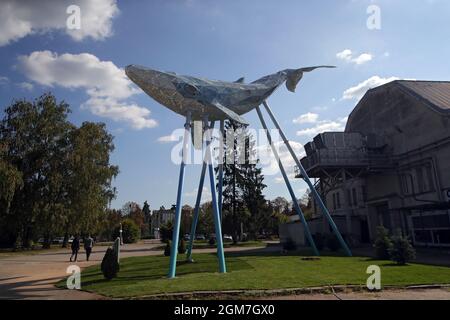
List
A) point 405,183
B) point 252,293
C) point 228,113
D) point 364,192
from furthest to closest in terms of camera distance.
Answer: point 364,192 < point 405,183 < point 228,113 < point 252,293

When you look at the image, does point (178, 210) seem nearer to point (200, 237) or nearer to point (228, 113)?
point (228, 113)

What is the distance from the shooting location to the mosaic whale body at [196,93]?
15.4m

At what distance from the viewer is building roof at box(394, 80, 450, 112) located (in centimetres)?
2680

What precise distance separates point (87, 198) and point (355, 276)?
35.2 metres

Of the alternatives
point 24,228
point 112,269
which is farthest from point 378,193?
point 24,228

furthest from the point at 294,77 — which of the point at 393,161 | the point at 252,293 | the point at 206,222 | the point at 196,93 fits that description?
the point at 206,222

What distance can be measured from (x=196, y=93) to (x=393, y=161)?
2188cm

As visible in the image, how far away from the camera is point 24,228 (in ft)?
139

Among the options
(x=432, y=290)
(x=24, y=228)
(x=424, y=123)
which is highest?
(x=424, y=123)

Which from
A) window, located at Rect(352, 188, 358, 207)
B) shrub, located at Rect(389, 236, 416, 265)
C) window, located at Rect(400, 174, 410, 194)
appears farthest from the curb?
window, located at Rect(352, 188, 358, 207)

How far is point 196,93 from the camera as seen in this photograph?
1608 centimetres

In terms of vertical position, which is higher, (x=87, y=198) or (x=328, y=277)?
(x=87, y=198)
